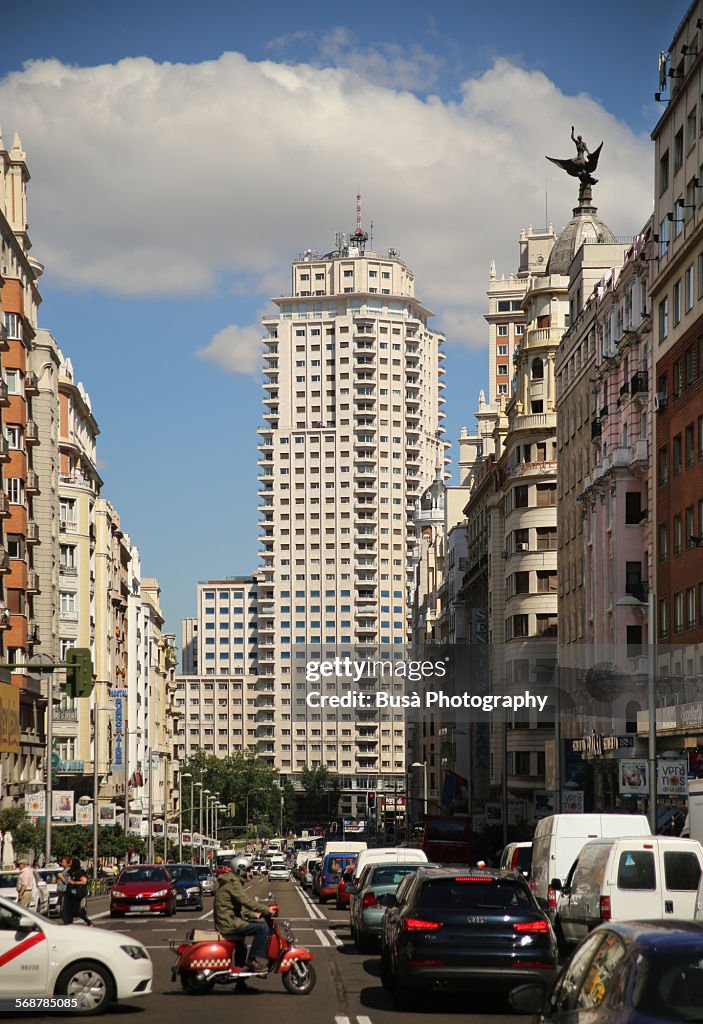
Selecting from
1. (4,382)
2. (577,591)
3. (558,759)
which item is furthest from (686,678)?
(4,382)

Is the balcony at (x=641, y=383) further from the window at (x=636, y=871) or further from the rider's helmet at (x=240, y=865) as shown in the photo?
the rider's helmet at (x=240, y=865)

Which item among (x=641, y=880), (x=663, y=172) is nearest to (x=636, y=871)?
(x=641, y=880)

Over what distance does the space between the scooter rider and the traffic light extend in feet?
38.5

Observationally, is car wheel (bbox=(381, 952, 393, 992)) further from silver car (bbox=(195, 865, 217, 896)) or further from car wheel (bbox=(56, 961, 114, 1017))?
silver car (bbox=(195, 865, 217, 896))

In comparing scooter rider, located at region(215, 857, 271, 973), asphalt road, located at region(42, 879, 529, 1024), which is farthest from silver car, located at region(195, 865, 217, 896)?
scooter rider, located at region(215, 857, 271, 973)

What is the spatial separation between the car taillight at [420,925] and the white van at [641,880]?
16.5 ft

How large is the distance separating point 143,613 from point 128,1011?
11171 centimetres

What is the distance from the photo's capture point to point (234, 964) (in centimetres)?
1966

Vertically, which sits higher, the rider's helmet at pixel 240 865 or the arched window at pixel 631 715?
the arched window at pixel 631 715

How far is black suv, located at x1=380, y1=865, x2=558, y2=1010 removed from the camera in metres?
17.5

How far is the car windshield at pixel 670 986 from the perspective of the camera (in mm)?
8625

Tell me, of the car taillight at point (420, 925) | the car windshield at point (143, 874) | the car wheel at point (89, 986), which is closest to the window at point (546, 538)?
the car windshield at point (143, 874)

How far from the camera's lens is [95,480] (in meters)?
111

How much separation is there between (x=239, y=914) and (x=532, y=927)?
3583mm
